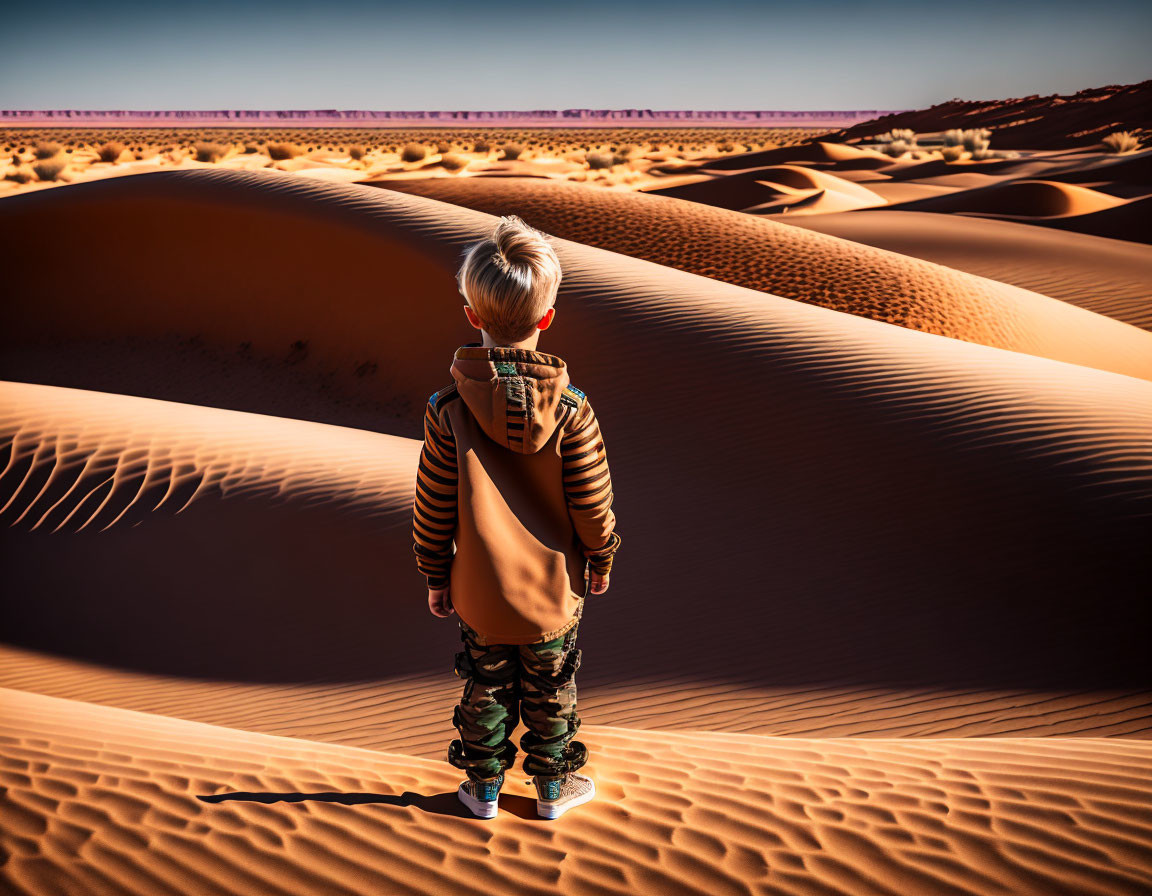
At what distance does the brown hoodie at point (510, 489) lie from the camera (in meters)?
2.63

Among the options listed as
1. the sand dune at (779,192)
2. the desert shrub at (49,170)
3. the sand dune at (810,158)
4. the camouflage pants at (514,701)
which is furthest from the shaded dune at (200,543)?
the sand dune at (810,158)

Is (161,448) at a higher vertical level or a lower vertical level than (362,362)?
lower

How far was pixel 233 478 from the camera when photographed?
7465 mm

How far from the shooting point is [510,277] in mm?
2533

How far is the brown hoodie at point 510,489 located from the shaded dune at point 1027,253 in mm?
15879

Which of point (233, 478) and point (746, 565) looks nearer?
point (746, 565)

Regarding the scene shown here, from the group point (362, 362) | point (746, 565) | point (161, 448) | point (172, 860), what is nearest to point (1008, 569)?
point (746, 565)

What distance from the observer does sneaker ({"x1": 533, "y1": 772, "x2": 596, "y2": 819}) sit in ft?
9.96

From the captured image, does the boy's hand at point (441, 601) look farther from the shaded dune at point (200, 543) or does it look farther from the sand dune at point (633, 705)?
the shaded dune at point (200, 543)

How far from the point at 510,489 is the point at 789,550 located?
423 cm

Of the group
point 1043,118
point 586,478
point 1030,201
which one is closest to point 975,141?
point 1043,118

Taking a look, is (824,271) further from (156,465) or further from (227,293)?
(156,465)

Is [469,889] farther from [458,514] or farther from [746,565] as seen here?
[746,565]

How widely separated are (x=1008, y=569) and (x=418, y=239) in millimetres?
9022
